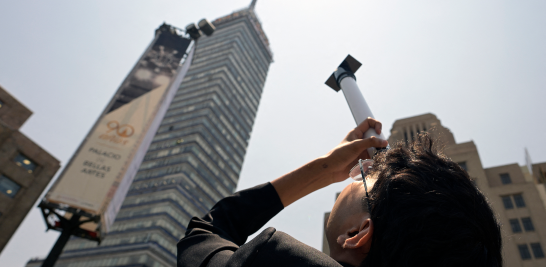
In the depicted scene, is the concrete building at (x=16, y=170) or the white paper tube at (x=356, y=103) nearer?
the white paper tube at (x=356, y=103)

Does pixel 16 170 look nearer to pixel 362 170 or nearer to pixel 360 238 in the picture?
pixel 362 170

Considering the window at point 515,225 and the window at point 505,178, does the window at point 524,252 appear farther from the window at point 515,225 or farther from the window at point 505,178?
the window at point 505,178

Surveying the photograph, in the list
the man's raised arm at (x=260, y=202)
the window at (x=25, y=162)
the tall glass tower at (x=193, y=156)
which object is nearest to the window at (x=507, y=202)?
the man's raised arm at (x=260, y=202)

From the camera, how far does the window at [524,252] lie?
2780 cm

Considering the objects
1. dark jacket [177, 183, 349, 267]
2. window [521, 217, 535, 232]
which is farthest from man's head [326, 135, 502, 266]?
window [521, 217, 535, 232]

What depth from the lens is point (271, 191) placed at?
157cm

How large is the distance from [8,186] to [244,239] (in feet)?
111

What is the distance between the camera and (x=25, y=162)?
27672 mm

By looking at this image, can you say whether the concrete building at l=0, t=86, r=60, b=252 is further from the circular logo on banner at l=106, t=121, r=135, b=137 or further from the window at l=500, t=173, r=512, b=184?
the window at l=500, t=173, r=512, b=184

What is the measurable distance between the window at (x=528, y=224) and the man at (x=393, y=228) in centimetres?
3902

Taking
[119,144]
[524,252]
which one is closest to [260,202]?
[119,144]

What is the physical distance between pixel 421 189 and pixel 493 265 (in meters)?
0.40

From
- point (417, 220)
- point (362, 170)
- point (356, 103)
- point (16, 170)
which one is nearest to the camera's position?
point (417, 220)

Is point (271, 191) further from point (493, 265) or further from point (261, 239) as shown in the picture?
point (493, 265)
